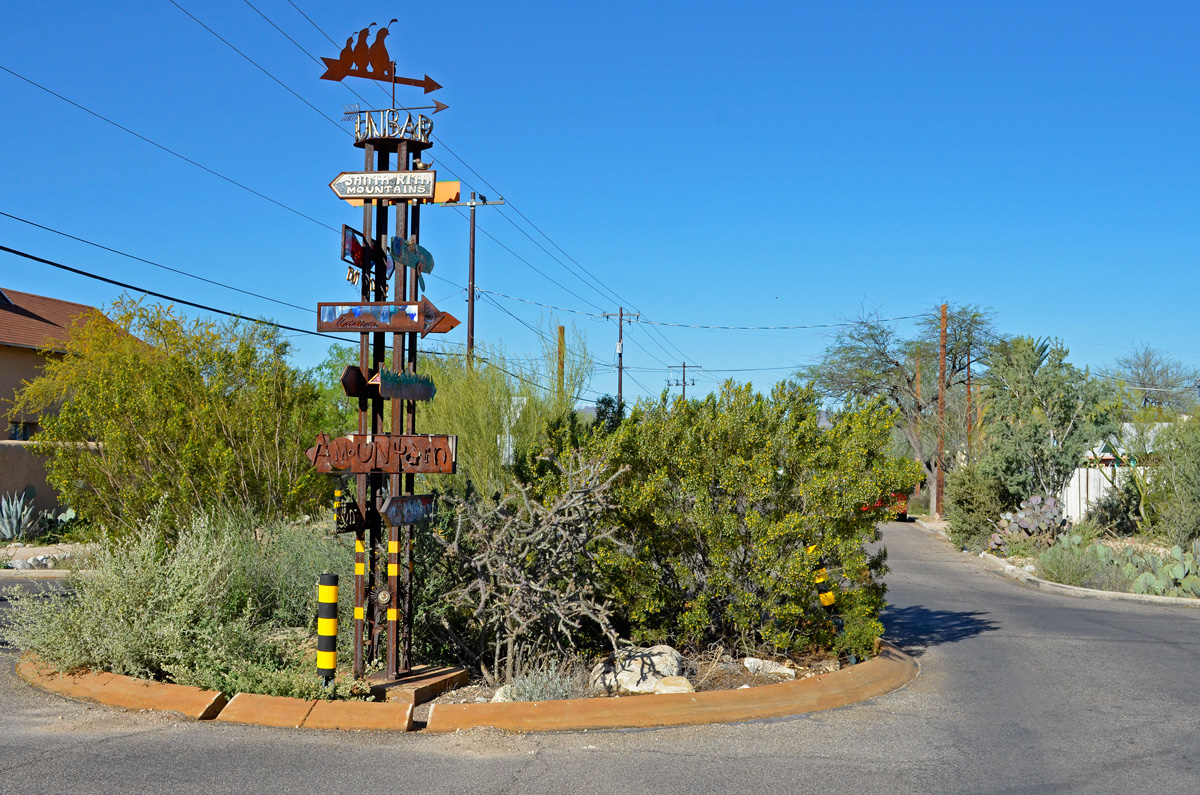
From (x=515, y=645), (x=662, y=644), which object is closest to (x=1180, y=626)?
(x=662, y=644)

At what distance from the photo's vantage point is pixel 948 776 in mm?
5754

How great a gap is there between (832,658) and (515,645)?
128 inches

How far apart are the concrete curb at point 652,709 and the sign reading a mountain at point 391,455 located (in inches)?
72.6

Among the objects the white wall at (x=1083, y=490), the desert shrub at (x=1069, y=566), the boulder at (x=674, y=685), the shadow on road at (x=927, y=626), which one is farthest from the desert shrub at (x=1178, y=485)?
the boulder at (x=674, y=685)

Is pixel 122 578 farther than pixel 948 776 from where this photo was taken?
Yes

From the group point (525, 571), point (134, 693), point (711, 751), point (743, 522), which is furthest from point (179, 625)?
point (743, 522)

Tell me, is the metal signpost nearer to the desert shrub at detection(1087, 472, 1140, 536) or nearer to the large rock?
the large rock

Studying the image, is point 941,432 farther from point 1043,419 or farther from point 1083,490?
point 1043,419

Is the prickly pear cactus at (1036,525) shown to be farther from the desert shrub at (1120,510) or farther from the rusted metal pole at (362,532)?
the rusted metal pole at (362,532)

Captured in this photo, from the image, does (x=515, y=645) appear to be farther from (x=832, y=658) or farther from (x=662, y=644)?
(x=832, y=658)

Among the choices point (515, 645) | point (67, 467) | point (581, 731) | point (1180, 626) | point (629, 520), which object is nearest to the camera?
point (581, 731)

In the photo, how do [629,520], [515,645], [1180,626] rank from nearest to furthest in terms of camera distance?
[515,645]
[629,520]
[1180,626]

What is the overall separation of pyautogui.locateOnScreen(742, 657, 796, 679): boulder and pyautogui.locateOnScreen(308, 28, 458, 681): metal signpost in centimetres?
303

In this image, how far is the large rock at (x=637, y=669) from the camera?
776cm
